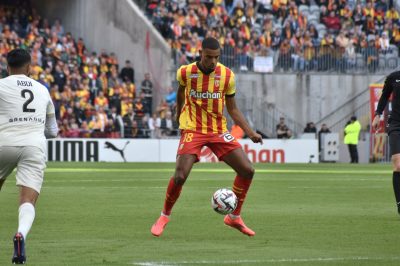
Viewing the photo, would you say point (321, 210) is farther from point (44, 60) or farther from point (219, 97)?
point (44, 60)

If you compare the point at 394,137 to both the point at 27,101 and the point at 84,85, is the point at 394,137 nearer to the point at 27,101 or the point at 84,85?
the point at 27,101

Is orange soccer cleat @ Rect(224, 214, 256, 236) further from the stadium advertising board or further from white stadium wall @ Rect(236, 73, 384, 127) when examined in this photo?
white stadium wall @ Rect(236, 73, 384, 127)

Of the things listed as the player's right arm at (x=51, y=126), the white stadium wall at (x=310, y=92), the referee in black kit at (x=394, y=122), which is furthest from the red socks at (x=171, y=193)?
the white stadium wall at (x=310, y=92)

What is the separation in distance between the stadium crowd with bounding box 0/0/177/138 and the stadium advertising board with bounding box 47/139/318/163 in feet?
2.16

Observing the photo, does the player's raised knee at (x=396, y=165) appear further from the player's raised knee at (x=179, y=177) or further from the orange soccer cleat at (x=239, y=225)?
the player's raised knee at (x=179, y=177)

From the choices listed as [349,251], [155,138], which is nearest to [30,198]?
[349,251]

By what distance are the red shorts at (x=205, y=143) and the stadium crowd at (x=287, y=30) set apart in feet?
102

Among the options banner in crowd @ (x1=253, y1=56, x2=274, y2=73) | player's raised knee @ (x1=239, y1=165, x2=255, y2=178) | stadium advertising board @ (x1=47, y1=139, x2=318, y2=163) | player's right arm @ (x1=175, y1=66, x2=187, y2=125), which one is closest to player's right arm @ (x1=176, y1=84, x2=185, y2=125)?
player's right arm @ (x1=175, y1=66, x2=187, y2=125)

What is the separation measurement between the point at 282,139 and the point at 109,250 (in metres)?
31.2

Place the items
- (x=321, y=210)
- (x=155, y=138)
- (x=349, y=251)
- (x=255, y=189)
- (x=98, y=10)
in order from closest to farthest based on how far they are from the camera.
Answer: (x=349, y=251) < (x=321, y=210) < (x=255, y=189) < (x=155, y=138) < (x=98, y=10)

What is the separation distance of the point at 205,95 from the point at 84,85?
28660mm

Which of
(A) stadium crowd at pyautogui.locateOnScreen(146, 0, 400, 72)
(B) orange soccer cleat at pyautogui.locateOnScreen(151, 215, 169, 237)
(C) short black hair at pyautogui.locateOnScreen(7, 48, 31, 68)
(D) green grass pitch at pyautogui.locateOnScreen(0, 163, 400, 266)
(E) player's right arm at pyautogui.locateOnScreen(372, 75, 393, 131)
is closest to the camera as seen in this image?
(C) short black hair at pyautogui.locateOnScreen(7, 48, 31, 68)

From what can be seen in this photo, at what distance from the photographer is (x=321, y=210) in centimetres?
1734

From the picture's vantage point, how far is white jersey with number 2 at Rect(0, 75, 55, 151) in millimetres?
10469
